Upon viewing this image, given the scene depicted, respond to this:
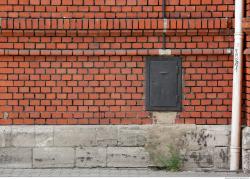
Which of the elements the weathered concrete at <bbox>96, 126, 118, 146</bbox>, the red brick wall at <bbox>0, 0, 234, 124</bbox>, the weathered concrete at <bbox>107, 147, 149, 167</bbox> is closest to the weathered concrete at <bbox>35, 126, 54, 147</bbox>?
the red brick wall at <bbox>0, 0, 234, 124</bbox>

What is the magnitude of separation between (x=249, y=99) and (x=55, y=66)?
107 inches

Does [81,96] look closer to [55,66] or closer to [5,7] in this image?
[55,66]

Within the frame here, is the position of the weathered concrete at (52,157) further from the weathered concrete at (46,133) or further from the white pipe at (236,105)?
the white pipe at (236,105)

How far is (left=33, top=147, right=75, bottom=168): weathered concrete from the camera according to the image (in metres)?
9.91

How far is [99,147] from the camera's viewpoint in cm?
992

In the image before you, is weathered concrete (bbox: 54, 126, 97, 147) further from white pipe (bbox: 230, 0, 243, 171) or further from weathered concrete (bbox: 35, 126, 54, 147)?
white pipe (bbox: 230, 0, 243, 171)

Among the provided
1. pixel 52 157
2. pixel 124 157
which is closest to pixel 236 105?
pixel 124 157

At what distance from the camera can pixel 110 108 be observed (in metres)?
9.98

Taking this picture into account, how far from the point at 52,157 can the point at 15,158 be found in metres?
0.51

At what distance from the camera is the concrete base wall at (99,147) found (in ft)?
32.5

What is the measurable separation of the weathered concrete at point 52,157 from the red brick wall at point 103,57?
0.40 metres

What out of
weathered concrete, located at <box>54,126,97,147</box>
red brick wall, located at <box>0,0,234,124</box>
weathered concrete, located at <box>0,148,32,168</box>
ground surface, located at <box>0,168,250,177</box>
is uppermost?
red brick wall, located at <box>0,0,234,124</box>

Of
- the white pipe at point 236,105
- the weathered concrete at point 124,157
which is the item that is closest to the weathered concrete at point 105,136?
the weathered concrete at point 124,157

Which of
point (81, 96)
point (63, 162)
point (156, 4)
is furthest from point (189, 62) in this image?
point (63, 162)
